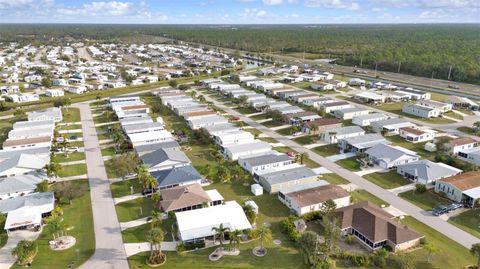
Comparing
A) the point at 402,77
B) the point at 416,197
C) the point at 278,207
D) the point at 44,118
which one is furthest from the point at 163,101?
the point at 402,77

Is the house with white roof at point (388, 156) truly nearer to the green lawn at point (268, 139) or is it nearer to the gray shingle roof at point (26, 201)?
the green lawn at point (268, 139)

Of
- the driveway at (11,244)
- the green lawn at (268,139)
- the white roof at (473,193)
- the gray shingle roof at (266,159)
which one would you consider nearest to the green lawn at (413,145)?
the white roof at (473,193)

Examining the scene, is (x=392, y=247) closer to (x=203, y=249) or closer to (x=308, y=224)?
(x=308, y=224)

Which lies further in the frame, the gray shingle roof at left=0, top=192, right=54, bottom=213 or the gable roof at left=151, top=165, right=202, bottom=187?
the gable roof at left=151, top=165, right=202, bottom=187

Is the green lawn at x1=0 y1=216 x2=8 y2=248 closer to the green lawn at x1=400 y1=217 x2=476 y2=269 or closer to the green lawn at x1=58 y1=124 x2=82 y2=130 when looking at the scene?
the green lawn at x1=58 y1=124 x2=82 y2=130

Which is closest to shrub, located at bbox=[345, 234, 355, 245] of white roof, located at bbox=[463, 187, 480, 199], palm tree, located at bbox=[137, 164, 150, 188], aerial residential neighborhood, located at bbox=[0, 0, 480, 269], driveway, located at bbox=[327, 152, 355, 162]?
aerial residential neighborhood, located at bbox=[0, 0, 480, 269]
